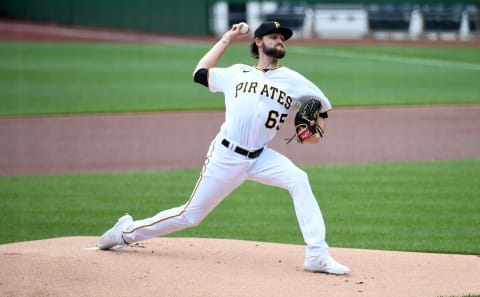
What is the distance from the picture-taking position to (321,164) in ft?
38.0

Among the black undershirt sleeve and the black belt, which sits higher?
the black undershirt sleeve

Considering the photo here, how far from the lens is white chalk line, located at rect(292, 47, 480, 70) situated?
24.8m

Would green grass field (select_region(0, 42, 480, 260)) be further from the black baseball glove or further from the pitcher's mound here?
the black baseball glove

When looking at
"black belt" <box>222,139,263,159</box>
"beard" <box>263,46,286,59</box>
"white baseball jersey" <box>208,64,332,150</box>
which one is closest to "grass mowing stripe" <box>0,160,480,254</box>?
"black belt" <box>222,139,263,159</box>

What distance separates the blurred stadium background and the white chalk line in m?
2.69

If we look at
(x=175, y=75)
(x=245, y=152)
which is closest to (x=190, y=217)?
(x=245, y=152)

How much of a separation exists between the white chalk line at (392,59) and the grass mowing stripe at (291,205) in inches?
544

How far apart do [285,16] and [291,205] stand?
21.8 meters

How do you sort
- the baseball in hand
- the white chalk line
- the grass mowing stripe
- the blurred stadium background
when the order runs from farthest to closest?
1. the blurred stadium background
2. the white chalk line
3. the grass mowing stripe
4. the baseball in hand

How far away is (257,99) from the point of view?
618 centimetres

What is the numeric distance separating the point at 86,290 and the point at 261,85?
6.36 feet

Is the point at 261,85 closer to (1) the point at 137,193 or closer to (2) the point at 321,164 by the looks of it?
(1) the point at 137,193

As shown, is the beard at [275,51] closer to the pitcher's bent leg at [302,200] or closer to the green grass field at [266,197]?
the pitcher's bent leg at [302,200]

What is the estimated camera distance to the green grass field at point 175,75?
18.1m
